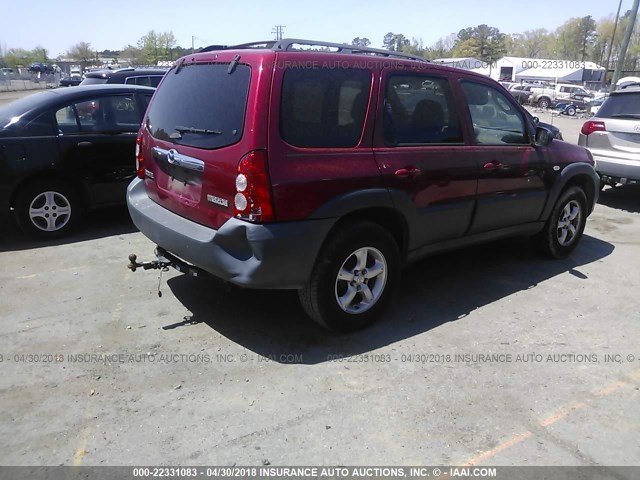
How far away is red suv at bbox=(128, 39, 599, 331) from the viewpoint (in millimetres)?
3352

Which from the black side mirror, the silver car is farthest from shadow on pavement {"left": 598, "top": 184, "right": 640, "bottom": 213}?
the black side mirror

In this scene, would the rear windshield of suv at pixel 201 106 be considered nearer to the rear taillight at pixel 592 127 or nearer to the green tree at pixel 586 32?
the rear taillight at pixel 592 127

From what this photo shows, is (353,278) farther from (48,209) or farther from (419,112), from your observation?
(48,209)

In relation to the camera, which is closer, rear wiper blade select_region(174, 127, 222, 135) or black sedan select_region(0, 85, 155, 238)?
rear wiper blade select_region(174, 127, 222, 135)

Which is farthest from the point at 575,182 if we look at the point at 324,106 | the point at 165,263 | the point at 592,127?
the point at 165,263

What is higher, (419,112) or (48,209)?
(419,112)

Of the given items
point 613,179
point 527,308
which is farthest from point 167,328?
point 613,179

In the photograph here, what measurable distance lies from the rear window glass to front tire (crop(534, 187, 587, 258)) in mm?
2912

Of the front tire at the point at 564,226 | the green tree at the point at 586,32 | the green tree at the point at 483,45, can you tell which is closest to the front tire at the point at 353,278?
the front tire at the point at 564,226

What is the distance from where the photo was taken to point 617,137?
7.78 metres

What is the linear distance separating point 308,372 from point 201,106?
77.0 inches

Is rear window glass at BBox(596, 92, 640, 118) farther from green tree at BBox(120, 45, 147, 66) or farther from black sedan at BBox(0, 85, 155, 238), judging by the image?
green tree at BBox(120, 45, 147, 66)

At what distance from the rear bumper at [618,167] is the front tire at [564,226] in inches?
91.3

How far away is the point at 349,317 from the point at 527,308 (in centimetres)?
167
